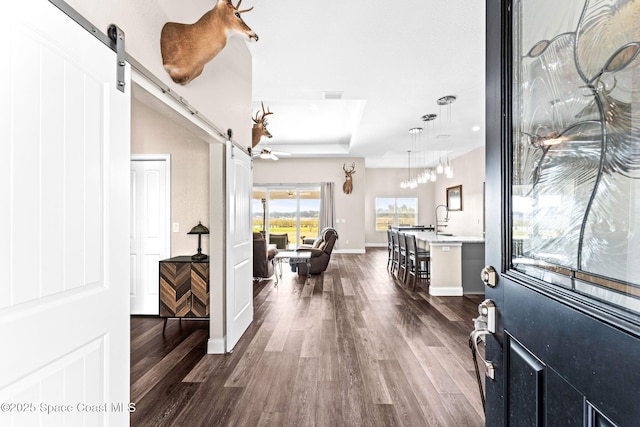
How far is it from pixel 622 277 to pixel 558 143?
35 cm

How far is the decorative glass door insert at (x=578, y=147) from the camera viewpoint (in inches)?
22.1

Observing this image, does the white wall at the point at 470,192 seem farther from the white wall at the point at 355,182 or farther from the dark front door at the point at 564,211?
the dark front door at the point at 564,211

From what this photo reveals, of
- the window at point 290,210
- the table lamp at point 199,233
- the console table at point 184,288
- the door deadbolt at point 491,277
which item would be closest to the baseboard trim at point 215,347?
the console table at point 184,288

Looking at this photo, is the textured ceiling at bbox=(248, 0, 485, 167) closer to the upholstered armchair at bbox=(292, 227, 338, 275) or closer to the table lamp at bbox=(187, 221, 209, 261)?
the table lamp at bbox=(187, 221, 209, 261)

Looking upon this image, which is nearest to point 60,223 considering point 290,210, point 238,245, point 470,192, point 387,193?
point 238,245

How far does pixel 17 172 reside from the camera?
0.86m

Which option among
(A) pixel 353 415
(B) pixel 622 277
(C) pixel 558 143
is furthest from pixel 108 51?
(A) pixel 353 415

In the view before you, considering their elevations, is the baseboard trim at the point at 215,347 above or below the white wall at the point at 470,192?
below

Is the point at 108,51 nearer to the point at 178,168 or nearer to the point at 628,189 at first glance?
the point at 628,189

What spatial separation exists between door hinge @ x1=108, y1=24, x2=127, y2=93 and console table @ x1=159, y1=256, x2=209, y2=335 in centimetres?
234

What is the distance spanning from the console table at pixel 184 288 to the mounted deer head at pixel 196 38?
206 cm

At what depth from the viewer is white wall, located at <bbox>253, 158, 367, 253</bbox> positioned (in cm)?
979

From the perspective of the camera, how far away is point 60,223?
0.99m

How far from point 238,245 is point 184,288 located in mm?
829
